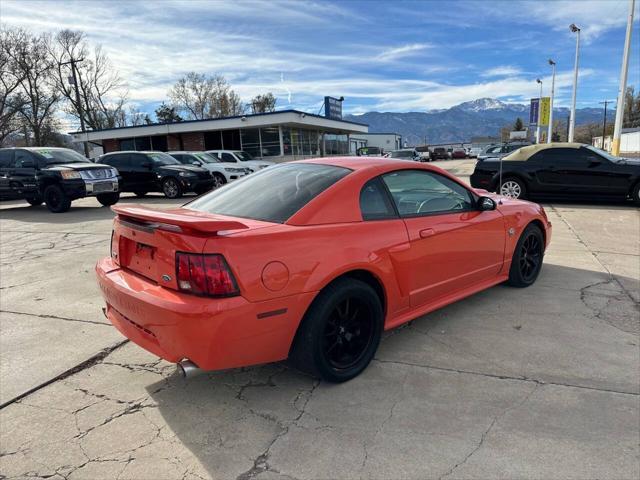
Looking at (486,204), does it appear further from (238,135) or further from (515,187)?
(238,135)

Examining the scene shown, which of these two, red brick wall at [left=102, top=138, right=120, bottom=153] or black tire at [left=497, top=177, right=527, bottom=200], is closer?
black tire at [left=497, top=177, right=527, bottom=200]

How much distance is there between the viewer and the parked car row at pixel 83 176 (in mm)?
11867

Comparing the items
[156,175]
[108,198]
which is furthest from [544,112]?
[108,198]

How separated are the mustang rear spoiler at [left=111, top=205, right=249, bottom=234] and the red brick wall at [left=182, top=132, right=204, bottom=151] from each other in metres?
29.0

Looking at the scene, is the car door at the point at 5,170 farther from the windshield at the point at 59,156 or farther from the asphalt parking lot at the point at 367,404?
the asphalt parking lot at the point at 367,404

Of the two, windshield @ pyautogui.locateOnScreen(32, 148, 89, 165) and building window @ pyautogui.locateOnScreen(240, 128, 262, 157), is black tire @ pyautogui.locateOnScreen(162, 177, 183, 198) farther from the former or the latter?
building window @ pyautogui.locateOnScreen(240, 128, 262, 157)

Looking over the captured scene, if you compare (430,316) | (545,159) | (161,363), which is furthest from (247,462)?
(545,159)

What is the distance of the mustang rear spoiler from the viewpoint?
2.39m

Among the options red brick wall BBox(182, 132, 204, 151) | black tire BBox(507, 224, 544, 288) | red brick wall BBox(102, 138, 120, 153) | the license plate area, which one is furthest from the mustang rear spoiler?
red brick wall BBox(102, 138, 120, 153)

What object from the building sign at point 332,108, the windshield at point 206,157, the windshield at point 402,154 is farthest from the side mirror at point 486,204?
the building sign at point 332,108

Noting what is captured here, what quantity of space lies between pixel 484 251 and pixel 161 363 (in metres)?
2.91

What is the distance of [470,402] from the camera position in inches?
107

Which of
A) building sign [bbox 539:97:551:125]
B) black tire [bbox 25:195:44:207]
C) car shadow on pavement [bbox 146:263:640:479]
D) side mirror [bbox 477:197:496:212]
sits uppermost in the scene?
building sign [bbox 539:97:551:125]

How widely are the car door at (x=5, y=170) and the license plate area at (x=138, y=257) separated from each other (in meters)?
12.3
